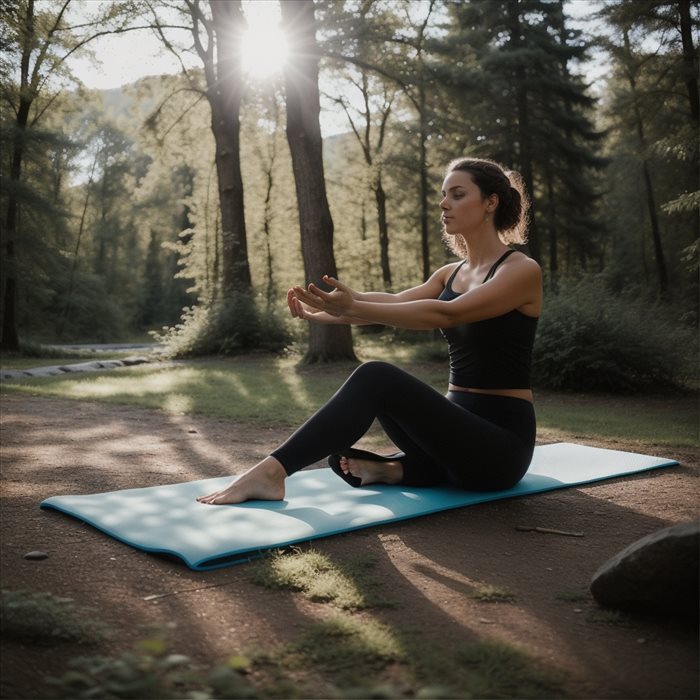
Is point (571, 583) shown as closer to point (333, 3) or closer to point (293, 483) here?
point (293, 483)

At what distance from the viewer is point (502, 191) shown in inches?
148

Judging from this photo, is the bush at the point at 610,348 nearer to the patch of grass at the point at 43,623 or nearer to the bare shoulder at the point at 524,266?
the bare shoulder at the point at 524,266

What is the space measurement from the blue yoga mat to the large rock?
1.23m

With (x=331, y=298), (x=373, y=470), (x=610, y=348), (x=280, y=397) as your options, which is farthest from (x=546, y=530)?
(x=610, y=348)

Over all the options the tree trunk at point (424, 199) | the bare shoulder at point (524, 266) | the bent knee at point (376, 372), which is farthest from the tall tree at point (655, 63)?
the bent knee at point (376, 372)

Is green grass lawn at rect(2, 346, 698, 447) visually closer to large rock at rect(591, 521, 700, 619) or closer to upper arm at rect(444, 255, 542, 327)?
upper arm at rect(444, 255, 542, 327)

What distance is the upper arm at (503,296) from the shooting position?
10.7ft

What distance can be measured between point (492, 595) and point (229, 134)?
15336 mm

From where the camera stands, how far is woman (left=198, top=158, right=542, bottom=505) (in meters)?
3.29

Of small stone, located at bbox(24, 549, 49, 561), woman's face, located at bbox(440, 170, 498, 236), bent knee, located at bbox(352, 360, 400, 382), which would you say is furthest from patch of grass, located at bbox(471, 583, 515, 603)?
woman's face, located at bbox(440, 170, 498, 236)

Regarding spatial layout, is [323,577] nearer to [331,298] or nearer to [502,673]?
[502,673]

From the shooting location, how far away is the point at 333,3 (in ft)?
49.9

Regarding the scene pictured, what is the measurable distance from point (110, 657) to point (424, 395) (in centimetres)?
180

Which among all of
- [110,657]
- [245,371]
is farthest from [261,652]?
[245,371]
